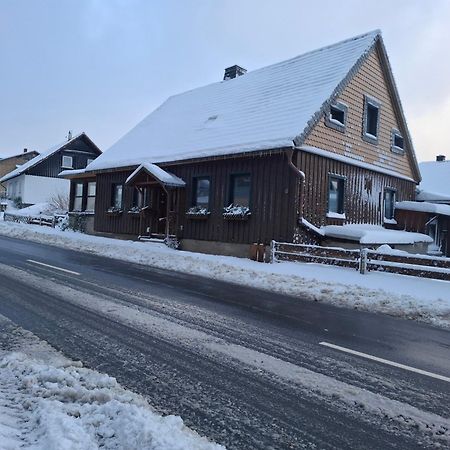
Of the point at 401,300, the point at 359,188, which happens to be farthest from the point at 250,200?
the point at 401,300

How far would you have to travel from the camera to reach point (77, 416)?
3.34 metres

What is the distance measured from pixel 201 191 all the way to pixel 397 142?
10775mm

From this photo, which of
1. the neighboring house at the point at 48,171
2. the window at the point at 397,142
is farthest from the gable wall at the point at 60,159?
the window at the point at 397,142

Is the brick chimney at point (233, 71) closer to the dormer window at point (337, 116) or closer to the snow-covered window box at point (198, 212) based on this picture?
the dormer window at point (337, 116)

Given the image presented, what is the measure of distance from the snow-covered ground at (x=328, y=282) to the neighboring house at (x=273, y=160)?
2.18 meters

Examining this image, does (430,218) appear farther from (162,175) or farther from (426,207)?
(162,175)

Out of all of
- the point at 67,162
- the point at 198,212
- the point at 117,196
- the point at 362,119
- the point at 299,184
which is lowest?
the point at 198,212

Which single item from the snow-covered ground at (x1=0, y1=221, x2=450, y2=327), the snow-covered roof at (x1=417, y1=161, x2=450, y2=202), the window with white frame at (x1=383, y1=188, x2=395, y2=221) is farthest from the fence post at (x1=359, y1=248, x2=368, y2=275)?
the snow-covered roof at (x1=417, y1=161, x2=450, y2=202)

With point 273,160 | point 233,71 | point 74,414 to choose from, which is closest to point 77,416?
point 74,414

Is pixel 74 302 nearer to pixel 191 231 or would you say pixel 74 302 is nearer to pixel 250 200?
pixel 250 200

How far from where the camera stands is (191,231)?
18.5 meters

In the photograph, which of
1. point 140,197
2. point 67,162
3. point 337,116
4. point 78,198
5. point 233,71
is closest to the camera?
point 337,116

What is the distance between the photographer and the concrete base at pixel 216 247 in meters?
16.4

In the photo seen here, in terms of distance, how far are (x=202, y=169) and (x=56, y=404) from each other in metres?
15.0
